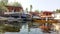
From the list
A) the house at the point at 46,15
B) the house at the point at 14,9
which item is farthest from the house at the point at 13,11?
the house at the point at 46,15

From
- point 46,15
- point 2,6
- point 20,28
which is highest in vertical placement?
point 2,6

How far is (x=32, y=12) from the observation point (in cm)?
132

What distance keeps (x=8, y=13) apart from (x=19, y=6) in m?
0.14

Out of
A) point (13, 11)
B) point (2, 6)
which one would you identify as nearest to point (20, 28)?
point (13, 11)

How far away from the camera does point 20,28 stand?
1298 millimetres

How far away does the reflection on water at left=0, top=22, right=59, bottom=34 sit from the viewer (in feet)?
4.20

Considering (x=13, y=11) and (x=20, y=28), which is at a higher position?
(x=13, y=11)

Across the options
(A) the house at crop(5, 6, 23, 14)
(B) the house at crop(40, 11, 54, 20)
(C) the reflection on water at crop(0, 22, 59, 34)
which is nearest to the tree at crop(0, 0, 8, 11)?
(A) the house at crop(5, 6, 23, 14)

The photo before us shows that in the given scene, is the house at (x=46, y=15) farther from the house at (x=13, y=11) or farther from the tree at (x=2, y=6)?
the tree at (x=2, y=6)

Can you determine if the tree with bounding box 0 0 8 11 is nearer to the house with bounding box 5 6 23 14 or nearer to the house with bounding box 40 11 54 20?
the house with bounding box 5 6 23 14

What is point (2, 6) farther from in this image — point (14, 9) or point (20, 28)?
point (20, 28)

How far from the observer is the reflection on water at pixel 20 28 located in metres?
1.28

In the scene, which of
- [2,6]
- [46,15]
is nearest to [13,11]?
[2,6]

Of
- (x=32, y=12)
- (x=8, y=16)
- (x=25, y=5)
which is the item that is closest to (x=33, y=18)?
(x=32, y=12)
